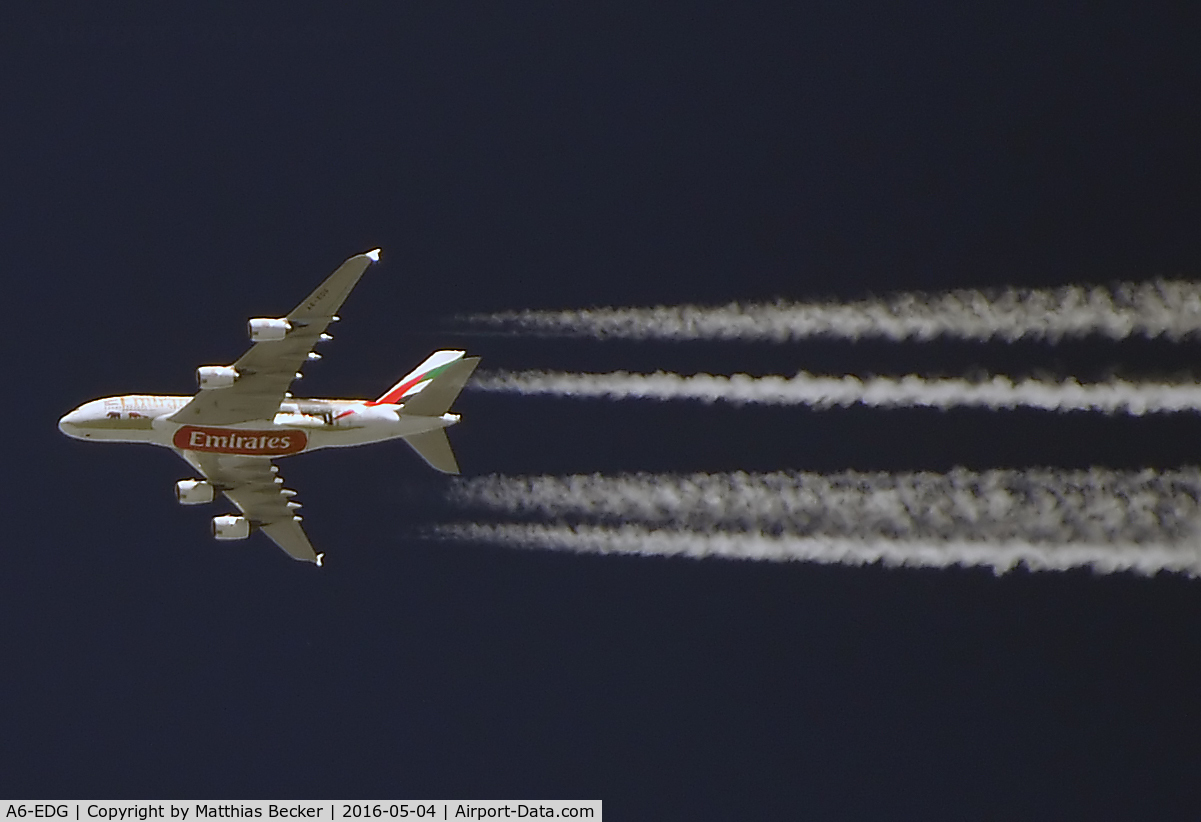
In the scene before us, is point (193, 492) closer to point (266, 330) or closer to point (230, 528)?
point (230, 528)

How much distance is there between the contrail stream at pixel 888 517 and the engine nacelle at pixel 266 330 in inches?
361

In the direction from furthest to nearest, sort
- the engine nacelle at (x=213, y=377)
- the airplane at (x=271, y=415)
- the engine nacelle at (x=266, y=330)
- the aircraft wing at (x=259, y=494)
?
the aircraft wing at (x=259, y=494)
the airplane at (x=271, y=415)
the engine nacelle at (x=213, y=377)
the engine nacelle at (x=266, y=330)

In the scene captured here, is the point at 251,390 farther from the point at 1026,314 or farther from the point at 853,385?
the point at 1026,314

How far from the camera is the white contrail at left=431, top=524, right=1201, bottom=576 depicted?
136ft

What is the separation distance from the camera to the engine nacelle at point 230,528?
52.7m

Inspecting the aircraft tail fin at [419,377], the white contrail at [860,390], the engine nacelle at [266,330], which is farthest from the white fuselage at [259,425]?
the white contrail at [860,390]

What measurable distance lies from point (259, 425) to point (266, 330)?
14.2 feet

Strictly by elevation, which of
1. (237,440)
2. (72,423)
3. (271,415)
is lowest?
(237,440)

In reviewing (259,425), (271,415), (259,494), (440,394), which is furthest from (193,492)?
(440,394)

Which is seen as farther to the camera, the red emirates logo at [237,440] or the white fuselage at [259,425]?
the red emirates logo at [237,440]

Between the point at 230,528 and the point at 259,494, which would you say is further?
the point at 259,494

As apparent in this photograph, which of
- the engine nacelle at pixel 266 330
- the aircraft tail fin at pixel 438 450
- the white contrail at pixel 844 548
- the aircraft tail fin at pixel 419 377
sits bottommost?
the white contrail at pixel 844 548

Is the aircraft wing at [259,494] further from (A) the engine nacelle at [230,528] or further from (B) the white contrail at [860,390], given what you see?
(B) the white contrail at [860,390]

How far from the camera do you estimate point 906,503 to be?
46625mm
